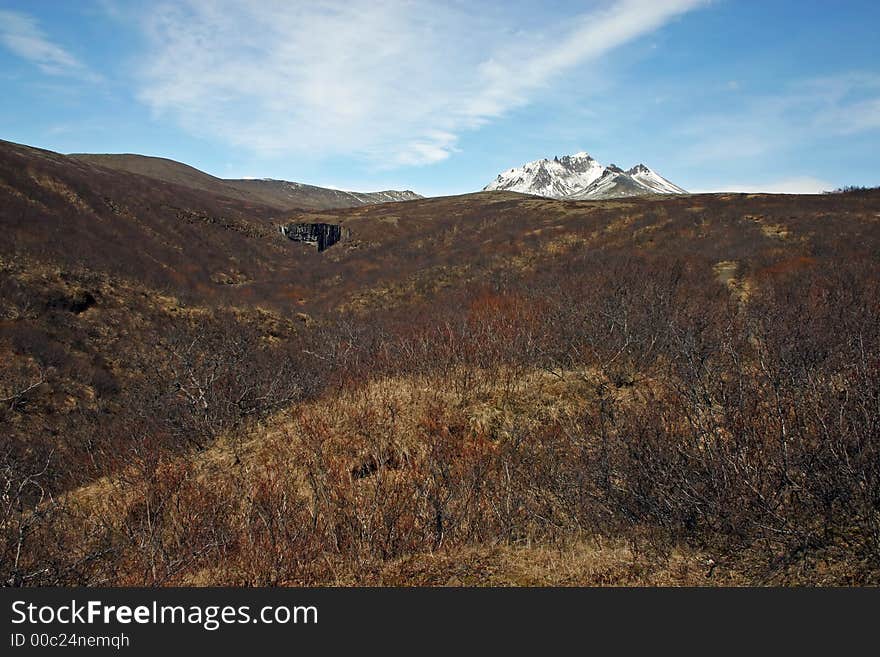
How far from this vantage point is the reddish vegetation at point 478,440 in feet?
12.6

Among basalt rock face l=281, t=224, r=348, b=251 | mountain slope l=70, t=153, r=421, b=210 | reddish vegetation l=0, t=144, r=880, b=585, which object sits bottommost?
reddish vegetation l=0, t=144, r=880, b=585

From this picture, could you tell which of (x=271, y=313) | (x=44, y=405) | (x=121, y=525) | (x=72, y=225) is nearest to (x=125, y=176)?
(x=72, y=225)

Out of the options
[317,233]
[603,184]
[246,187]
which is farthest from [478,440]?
[603,184]

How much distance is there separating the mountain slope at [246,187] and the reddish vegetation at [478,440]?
68810 mm

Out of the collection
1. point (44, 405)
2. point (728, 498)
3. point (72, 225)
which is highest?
point (72, 225)

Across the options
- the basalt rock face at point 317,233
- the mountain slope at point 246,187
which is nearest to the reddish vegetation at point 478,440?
the basalt rock face at point 317,233

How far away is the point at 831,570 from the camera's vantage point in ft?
10.6

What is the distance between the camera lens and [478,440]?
6480 millimetres

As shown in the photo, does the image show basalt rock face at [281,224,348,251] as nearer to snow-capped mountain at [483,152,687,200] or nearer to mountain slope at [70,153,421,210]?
mountain slope at [70,153,421,210]

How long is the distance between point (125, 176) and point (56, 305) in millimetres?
39761

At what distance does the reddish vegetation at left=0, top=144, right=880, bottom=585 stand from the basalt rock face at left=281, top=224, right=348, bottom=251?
3085cm

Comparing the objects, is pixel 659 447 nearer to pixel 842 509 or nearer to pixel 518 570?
pixel 842 509

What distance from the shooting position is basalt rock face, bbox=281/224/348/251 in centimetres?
5041

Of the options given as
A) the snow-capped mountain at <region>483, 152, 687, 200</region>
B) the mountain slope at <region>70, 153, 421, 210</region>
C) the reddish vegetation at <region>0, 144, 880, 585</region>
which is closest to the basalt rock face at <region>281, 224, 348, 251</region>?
the reddish vegetation at <region>0, 144, 880, 585</region>
